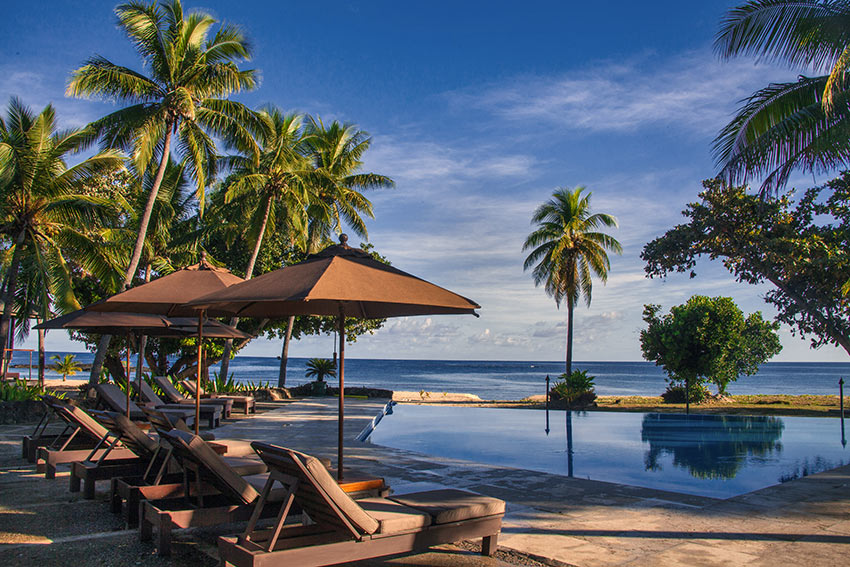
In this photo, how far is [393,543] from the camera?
3.74 meters

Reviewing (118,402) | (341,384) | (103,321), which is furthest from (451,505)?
(118,402)

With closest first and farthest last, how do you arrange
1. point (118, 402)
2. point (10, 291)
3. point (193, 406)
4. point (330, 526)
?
point (330, 526), point (118, 402), point (193, 406), point (10, 291)

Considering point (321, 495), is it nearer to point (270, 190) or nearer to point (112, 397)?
point (112, 397)

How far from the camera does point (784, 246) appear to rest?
16203 mm

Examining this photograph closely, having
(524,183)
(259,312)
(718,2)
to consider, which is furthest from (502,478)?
(524,183)

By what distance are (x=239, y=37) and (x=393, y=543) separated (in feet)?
53.2

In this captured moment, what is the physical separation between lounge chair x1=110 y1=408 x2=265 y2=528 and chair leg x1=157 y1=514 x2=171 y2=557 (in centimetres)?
33

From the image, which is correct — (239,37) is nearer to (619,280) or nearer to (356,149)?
(356,149)

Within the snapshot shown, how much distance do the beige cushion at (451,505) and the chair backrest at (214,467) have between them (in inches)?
40.3

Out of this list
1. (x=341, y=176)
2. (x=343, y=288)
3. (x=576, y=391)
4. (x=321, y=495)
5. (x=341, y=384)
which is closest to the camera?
(x=321, y=495)

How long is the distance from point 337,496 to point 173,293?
4152 millimetres

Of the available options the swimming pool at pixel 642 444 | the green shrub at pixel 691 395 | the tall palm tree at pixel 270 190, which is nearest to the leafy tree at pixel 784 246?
the swimming pool at pixel 642 444

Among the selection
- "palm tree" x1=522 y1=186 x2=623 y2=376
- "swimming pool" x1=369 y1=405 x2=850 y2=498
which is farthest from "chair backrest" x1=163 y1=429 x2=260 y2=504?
"palm tree" x1=522 y1=186 x2=623 y2=376

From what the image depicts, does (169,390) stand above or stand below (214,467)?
below
